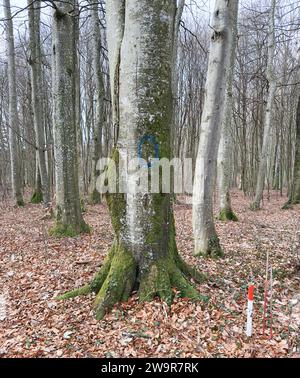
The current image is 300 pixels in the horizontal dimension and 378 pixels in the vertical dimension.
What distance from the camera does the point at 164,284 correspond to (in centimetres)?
349

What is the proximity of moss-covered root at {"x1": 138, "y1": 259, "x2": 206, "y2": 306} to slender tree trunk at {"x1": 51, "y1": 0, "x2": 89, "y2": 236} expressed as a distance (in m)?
4.36

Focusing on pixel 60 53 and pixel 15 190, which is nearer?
pixel 60 53

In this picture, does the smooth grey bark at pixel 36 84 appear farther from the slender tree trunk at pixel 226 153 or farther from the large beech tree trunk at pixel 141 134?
the large beech tree trunk at pixel 141 134

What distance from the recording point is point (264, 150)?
12062 mm

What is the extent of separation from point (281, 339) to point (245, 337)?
1.24ft

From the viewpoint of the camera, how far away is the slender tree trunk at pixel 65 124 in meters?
7.05

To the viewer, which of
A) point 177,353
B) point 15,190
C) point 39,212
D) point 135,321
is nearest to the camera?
point 177,353

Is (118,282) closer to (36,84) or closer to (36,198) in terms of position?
(36,84)

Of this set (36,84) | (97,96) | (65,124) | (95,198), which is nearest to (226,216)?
(65,124)

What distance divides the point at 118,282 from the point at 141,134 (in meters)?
1.91

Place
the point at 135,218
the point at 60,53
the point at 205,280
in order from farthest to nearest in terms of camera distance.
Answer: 1. the point at 60,53
2. the point at 205,280
3. the point at 135,218

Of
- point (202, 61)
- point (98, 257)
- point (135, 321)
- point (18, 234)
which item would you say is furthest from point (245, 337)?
point (202, 61)

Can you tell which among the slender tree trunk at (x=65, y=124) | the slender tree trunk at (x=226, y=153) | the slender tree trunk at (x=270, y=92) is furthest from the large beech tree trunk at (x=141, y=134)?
the slender tree trunk at (x=270, y=92)

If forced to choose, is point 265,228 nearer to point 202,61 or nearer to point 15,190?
point 15,190
